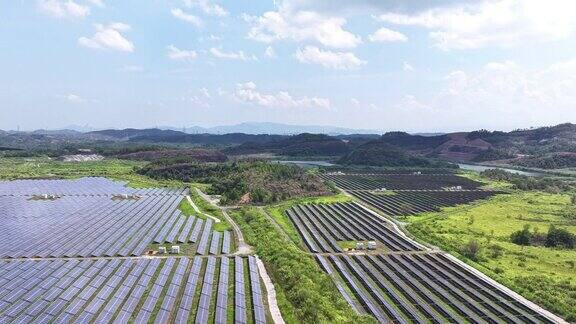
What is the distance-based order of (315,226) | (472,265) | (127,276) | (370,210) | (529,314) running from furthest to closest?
1. (370,210)
2. (315,226)
3. (472,265)
4. (127,276)
5. (529,314)

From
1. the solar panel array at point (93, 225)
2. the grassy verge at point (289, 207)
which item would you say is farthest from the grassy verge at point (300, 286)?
the grassy verge at point (289, 207)

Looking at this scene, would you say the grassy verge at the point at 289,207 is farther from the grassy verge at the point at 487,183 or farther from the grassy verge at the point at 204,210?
the grassy verge at the point at 487,183

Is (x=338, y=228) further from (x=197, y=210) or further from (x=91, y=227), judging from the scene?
(x=91, y=227)

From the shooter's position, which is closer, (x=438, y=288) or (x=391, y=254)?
(x=438, y=288)

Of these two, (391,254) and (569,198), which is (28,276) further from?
(569,198)

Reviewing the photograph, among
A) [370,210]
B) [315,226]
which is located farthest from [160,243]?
[370,210]

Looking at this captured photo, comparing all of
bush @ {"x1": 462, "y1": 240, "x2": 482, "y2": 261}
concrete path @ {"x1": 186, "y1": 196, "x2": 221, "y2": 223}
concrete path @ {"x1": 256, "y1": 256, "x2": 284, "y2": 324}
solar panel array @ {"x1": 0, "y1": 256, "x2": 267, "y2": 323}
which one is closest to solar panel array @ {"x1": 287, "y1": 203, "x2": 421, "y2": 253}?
bush @ {"x1": 462, "y1": 240, "x2": 482, "y2": 261}

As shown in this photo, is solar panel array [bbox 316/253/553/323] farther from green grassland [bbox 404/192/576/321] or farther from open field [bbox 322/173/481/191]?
open field [bbox 322/173/481/191]
